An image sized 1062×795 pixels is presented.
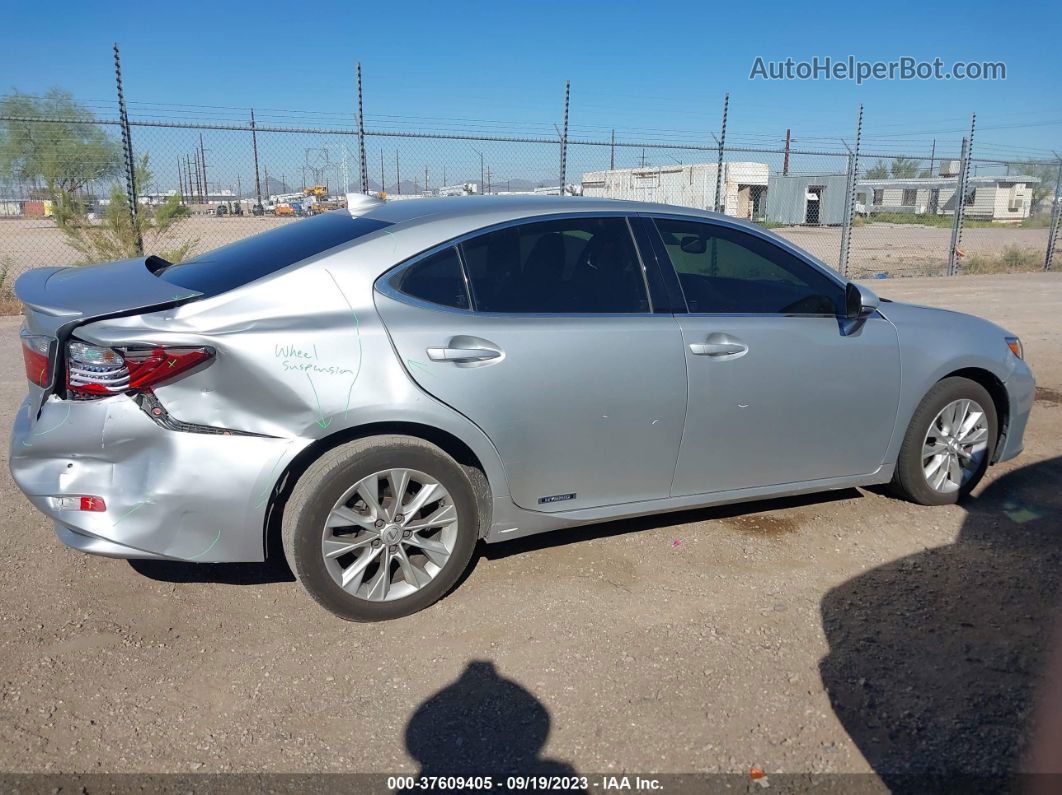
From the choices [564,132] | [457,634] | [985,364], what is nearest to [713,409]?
[457,634]

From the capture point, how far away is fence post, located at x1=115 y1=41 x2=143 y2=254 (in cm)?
941

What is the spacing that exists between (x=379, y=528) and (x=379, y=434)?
369 millimetres

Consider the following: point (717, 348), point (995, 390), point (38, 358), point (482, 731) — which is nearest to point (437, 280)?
point (717, 348)

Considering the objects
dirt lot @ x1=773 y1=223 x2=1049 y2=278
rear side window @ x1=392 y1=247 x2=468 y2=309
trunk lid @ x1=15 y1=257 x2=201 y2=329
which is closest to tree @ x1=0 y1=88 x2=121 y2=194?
trunk lid @ x1=15 y1=257 x2=201 y2=329

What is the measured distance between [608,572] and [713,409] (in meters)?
0.89

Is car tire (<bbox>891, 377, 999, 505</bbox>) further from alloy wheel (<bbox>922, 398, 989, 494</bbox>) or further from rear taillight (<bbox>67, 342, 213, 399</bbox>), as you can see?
rear taillight (<bbox>67, 342, 213, 399</bbox>)

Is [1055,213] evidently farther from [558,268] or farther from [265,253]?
[265,253]

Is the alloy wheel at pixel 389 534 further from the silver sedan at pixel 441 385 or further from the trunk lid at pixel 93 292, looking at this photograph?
the trunk lid at pixel 93 292

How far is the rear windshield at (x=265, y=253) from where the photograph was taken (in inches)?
134

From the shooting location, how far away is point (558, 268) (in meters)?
3.75

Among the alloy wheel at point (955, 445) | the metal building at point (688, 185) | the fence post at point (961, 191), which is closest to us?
the alloy wheel at point (955, 445)

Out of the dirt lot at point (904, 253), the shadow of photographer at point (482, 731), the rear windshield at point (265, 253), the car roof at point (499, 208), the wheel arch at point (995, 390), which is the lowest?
the shadow of photographer at point (482, 731)

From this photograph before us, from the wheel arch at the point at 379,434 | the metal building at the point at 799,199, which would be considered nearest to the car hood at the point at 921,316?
the wheel arch at the point at 379,434

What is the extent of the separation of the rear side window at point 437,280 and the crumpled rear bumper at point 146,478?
749mm
